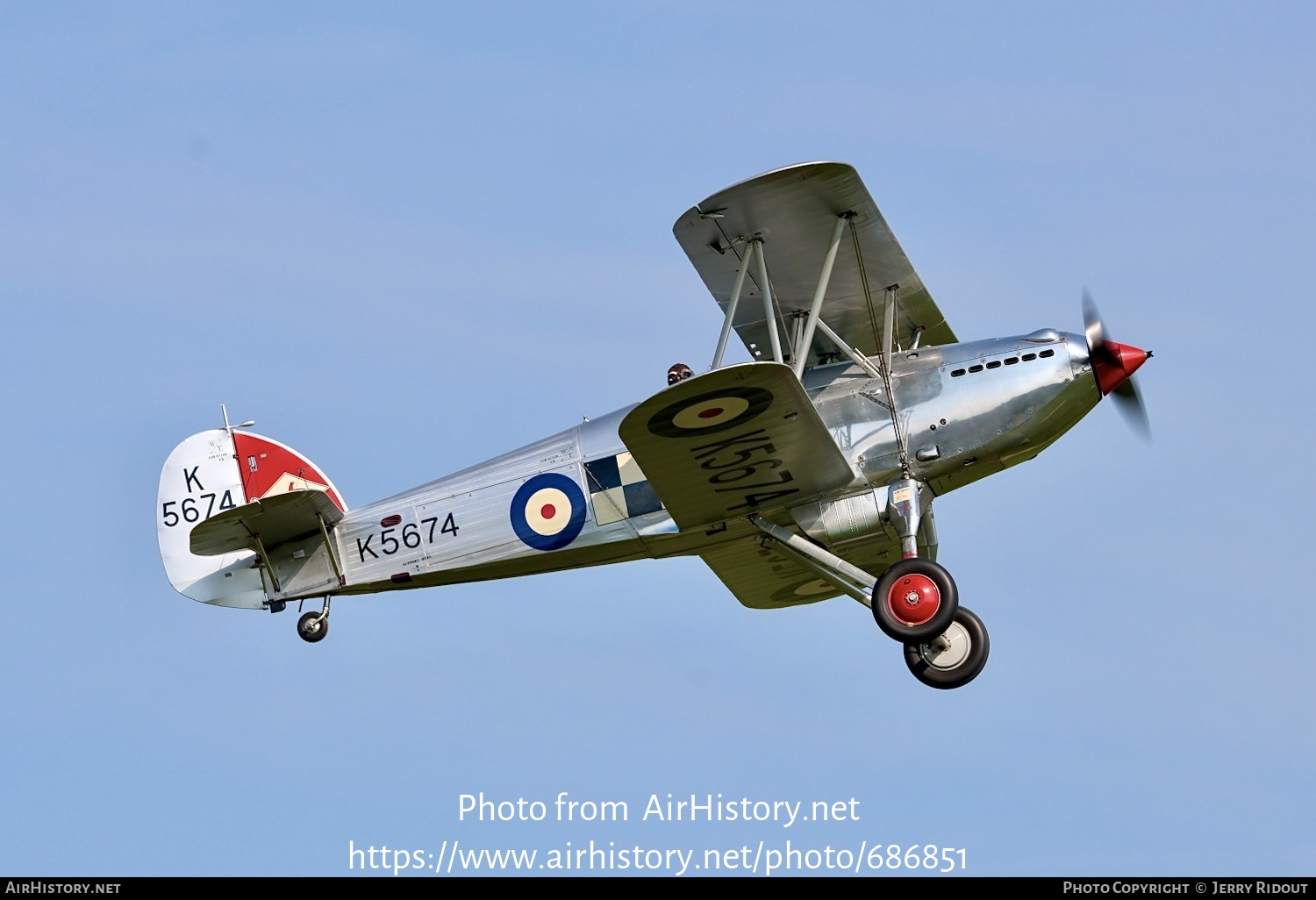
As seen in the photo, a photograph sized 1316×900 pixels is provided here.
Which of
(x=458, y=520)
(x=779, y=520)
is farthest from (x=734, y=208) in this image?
(x=458, y=520)

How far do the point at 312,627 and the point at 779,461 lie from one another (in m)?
4.08

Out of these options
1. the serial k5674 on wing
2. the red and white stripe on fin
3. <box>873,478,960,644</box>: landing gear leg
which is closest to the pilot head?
the serial k5674 on wing

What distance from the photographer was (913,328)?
14.7 metres

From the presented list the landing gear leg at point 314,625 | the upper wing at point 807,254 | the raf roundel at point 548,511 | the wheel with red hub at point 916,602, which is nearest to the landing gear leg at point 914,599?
the wheel with red hub at point 916,602

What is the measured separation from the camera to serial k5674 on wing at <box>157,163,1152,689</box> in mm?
13023

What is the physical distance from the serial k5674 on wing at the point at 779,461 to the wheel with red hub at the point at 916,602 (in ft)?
0.05

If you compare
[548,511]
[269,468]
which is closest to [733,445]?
[548,511]

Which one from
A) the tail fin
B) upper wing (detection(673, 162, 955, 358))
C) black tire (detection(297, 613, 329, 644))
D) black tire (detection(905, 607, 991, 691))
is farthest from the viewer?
the tail fin

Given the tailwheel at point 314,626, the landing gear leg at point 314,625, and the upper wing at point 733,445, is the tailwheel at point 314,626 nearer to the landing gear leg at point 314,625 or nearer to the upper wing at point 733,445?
the landing gear leg at point 314,625

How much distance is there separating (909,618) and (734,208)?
318 cm

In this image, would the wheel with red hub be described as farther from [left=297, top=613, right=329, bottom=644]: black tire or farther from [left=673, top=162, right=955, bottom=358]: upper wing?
[left=297, top=613, right=329, bottom=644]: black tire

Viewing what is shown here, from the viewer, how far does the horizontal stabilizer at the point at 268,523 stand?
46.1 ft

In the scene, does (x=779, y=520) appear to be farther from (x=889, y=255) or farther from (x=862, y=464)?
(x=889, y=255)

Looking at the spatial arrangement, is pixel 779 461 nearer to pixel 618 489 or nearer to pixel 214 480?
pixel 618 489
